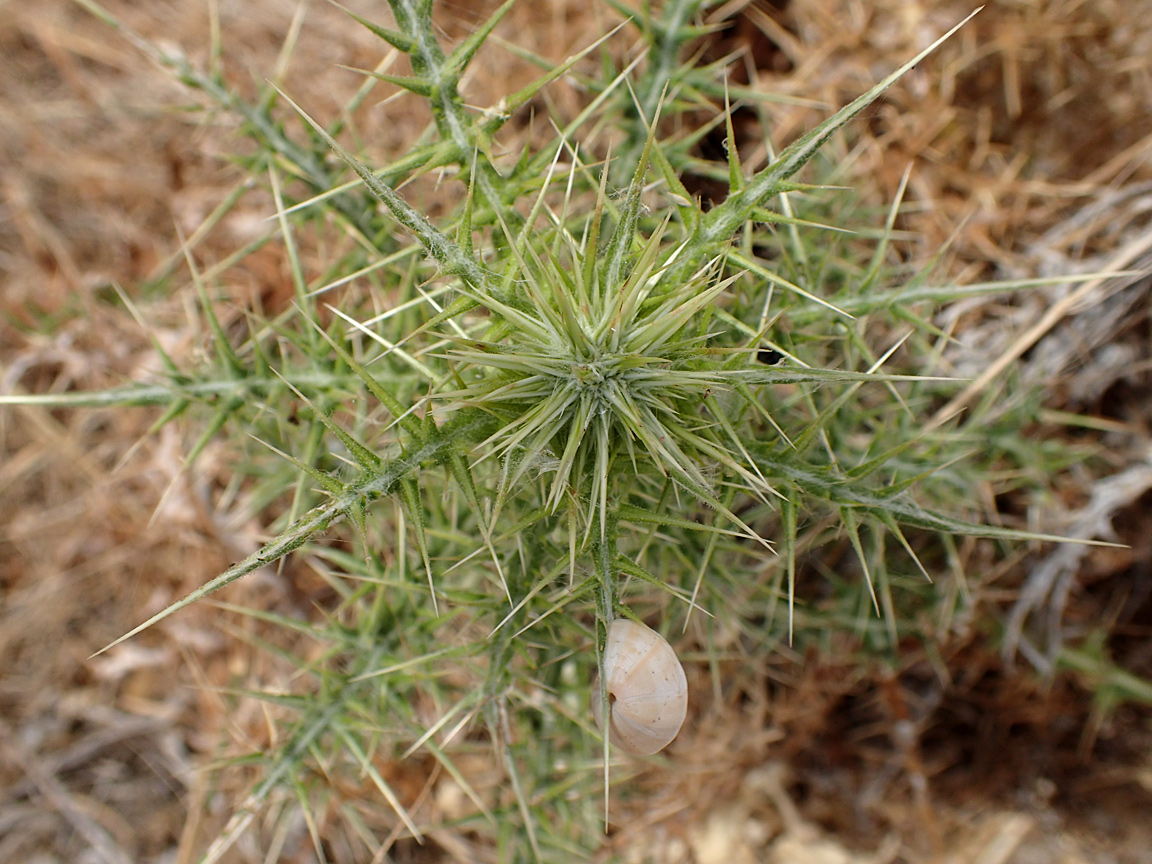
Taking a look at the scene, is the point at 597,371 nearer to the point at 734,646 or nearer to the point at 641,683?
the point at 641,683

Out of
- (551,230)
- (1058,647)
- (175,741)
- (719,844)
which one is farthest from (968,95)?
(175,741)

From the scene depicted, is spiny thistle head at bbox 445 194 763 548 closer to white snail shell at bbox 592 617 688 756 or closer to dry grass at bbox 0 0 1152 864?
white snail shell at bbox 592 617 688 756

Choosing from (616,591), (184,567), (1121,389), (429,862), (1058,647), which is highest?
(616,591)

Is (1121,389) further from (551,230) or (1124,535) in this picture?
(551,230)

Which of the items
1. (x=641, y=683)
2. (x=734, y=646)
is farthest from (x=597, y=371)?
(x=734, y=646)

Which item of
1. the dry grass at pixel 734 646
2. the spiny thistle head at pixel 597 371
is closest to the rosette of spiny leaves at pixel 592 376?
the spiny thistle head at pixel 597 371

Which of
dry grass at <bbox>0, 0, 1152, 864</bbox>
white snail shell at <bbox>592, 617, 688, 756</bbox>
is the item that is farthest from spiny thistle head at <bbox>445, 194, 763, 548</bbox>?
dry grass at <bbox>0, 0, 1152, 864</bbox>

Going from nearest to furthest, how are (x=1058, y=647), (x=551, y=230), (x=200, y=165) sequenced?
(x=551, y=230), (x=1058, y=647), (x=200, y=165)
